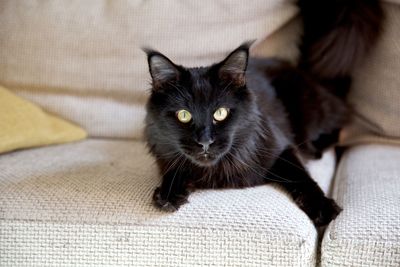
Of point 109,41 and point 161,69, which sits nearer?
point 161,69

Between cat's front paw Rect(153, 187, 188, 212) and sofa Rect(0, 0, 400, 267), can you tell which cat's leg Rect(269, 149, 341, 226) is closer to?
sofa Rect(0, 0, 400, 267)

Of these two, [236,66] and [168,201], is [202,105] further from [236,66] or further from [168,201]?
[168,201]

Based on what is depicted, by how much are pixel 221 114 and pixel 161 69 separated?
22 cm

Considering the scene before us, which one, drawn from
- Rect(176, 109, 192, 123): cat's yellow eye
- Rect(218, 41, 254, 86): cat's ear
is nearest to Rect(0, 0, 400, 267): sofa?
Rect(176, 109, 192, 123): cat's yellow eye

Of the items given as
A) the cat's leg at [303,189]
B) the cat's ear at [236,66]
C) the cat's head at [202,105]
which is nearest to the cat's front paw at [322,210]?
the cat's leg at [303,189]

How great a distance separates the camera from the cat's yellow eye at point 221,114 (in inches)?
51.8

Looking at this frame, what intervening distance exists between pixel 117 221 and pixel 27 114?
0.76 metres

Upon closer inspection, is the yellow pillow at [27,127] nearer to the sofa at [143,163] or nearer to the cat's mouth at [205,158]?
the sofa at [143,163]

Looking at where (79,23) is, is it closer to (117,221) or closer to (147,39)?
(147,39)

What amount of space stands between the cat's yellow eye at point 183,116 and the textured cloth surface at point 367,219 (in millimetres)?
490

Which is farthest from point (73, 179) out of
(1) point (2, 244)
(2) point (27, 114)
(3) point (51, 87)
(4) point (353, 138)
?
(4) point (353, 138)

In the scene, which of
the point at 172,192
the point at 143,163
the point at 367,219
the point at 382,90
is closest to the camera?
the point at 367,219

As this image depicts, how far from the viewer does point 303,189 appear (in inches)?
54.2

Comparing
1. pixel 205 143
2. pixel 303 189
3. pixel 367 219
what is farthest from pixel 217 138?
pixel 367 219
